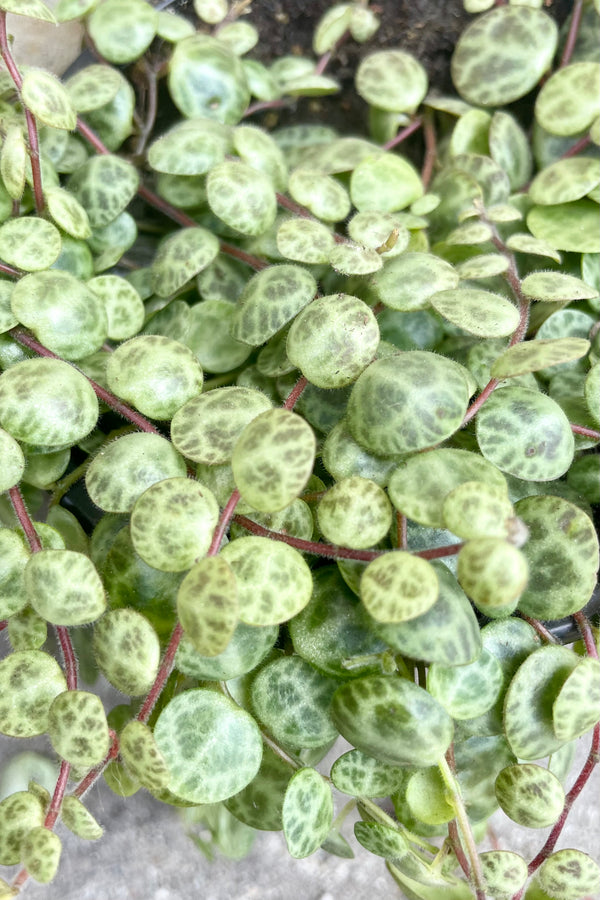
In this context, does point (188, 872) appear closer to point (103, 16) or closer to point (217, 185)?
point (217, 185)

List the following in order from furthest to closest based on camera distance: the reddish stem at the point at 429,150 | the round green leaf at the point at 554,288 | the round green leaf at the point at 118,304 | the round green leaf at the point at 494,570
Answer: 1. the reddish stem at the point at 429,150
2. the round green leaf at the point at 118,304
3. the round green leaf at the point at 554,288
4. the round green leaf at the point at 494,570

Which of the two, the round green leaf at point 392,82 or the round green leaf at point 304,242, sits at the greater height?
the round green leaf at point 392,82

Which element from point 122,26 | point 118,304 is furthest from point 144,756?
point 122,26

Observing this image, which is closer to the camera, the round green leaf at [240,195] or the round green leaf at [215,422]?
the round green leaf at [215,422]

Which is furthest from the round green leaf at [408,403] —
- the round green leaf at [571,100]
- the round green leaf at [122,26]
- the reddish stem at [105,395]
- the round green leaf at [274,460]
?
the round green leaf at [122,26]

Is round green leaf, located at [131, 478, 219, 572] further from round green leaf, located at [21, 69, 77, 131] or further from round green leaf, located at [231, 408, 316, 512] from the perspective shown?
round green leaf, located at [21, 69, 77, 131]

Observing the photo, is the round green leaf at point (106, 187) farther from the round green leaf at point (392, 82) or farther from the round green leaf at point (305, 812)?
the round green leaf at point (305, 812)

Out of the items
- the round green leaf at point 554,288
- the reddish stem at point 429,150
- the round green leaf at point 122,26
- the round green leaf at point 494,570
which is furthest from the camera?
the reddish stem at point 429,150
